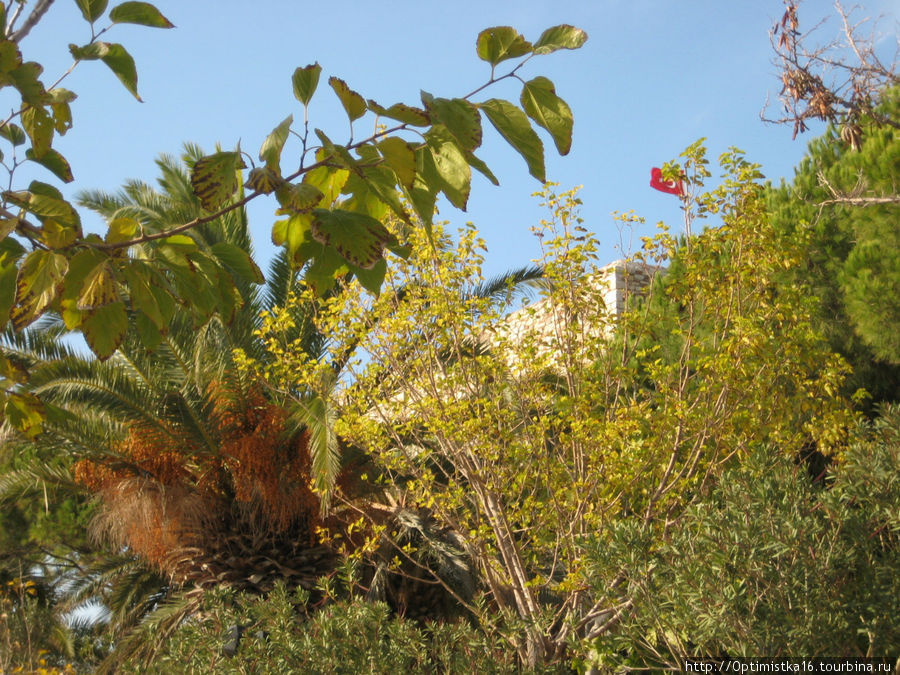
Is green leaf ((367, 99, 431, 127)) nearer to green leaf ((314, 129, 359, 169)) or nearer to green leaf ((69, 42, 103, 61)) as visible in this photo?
green leaf ((314, 129, 359, 169))

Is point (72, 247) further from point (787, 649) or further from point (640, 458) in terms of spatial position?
point (640, 458)

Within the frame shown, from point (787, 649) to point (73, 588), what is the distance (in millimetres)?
13965

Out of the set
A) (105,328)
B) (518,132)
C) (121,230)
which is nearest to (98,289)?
(105,328)

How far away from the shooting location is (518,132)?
128 centimetres

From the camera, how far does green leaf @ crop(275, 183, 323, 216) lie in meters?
1.27

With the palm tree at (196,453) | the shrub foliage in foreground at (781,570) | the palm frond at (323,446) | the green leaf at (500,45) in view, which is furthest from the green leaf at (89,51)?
the palm tree at (196,453)

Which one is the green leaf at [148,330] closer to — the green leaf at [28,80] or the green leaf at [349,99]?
the green leaf at [28,80]

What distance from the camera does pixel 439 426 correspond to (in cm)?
556

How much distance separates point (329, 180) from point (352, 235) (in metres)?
0.23

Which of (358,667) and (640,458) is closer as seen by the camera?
(358,667)

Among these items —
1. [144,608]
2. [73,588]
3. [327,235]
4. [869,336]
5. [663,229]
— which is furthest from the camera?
[73,588]

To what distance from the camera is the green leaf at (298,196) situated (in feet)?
4.17

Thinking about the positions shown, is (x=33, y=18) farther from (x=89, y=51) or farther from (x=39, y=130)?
(x=89, y=51)

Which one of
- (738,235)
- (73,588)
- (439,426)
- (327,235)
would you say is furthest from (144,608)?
(327,235)
